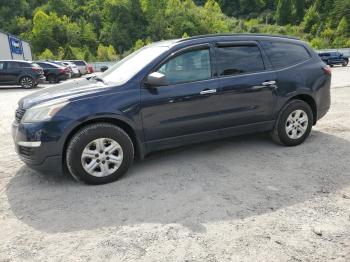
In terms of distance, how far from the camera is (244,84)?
4926 mm

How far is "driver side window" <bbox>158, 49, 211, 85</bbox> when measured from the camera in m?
4.55

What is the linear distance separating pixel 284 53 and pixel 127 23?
9698 cm

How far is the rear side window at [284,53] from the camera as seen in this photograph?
5301 mm

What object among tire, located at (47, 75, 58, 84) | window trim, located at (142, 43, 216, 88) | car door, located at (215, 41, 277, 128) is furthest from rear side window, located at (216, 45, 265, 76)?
tire, located at (47, 75, 58, 84)

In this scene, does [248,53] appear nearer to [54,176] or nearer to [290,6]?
[54,176]

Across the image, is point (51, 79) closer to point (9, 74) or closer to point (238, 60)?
point (9, 74)

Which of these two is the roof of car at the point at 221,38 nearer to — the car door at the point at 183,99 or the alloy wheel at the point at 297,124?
the car door at the point at 183,99

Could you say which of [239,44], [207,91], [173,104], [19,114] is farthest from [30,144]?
[239,44]

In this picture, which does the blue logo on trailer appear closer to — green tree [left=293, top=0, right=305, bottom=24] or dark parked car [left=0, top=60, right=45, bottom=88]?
dark parked car [left=0, top=60, right=45, bottom=88]

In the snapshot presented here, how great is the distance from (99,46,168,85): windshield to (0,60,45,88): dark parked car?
45.0 feet

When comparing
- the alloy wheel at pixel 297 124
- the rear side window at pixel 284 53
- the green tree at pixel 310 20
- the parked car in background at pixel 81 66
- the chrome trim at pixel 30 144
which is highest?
the green tree at pixel 310 20

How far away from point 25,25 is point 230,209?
99.2 m

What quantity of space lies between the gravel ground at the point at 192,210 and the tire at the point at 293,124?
22 cm

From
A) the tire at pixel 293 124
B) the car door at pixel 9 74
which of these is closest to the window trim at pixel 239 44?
the tire at pixel 293 124
